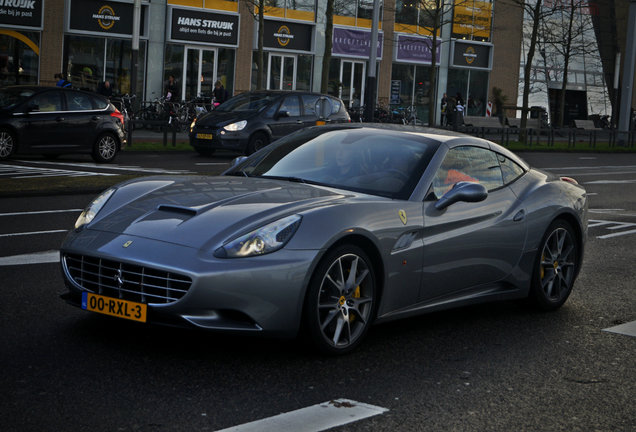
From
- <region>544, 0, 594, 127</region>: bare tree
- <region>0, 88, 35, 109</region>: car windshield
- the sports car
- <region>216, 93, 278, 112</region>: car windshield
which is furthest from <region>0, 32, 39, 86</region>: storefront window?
the sports car

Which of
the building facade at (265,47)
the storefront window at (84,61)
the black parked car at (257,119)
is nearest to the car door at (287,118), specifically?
the black parked car at (257,119)

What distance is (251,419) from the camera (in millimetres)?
4367

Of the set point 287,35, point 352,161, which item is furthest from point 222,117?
point 287,35

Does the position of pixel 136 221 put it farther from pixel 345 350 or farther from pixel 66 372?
pixel 345 350

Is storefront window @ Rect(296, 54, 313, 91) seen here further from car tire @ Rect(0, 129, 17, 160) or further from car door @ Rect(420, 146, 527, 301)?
car door @ Rect(420, 146, 527, 301)

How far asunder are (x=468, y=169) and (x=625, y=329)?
1560mm

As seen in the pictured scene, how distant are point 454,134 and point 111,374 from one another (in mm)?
3270

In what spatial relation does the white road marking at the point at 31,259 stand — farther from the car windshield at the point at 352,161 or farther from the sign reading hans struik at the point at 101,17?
the sign reading hans struik at the point at 101,17

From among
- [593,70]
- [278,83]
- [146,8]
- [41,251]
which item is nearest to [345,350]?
[41,251]

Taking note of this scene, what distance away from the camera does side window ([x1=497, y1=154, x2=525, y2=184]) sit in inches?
281

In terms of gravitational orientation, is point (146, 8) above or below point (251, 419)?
above

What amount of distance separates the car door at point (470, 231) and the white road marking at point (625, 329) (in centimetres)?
80

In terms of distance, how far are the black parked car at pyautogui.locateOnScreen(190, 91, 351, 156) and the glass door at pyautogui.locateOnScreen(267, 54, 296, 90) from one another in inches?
682

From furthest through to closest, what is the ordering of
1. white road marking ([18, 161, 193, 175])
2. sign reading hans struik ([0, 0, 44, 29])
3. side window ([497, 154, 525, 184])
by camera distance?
1. sign reading hans struik ([0, 0, 44, 29])
2. white road marking ([18, 161, 193, 175])
3. side window ([497, 154, 525, 184])
